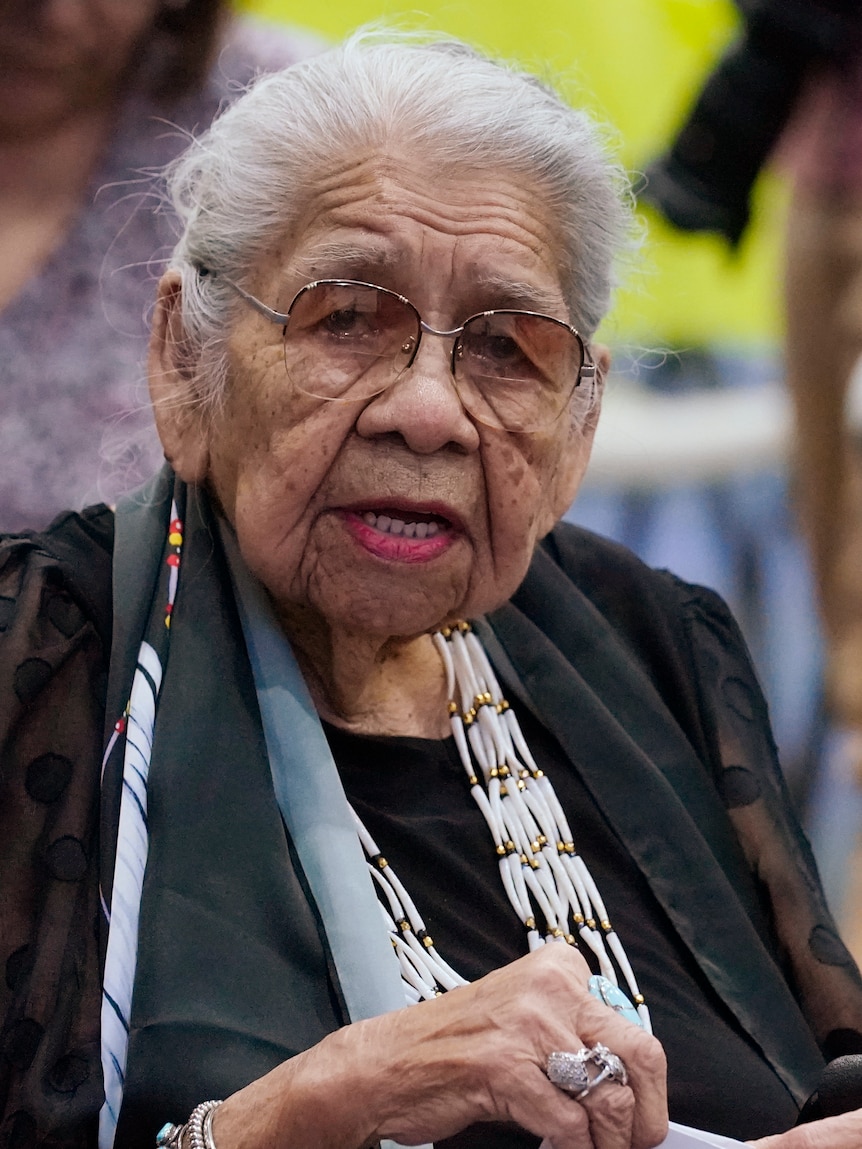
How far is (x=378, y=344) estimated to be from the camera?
1.69 m

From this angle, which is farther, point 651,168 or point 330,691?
point 651,168

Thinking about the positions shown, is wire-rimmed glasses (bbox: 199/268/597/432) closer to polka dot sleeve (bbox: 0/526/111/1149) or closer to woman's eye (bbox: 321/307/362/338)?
woman's eye (bbox: 321/307/362/338)

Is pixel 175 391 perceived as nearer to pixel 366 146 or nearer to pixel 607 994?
pixel 366 146

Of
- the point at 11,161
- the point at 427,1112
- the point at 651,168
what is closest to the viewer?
the point at 427,1112

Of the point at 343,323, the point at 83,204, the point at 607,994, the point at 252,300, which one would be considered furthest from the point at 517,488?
the point at 83,204

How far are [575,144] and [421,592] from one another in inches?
25.1

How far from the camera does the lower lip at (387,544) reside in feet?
5.55

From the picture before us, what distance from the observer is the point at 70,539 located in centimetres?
172

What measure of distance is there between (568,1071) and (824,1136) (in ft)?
1.45

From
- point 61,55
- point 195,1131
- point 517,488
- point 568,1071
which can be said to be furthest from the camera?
point 61,55

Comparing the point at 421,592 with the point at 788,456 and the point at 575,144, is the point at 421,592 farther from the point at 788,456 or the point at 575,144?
the point at 788,456

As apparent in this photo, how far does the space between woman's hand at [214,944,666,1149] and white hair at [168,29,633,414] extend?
2.82 ft

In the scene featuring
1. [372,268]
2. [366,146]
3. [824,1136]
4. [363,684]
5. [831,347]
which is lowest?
[824,1136]

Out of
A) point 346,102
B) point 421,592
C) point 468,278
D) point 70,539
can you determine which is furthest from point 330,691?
point 346,102
